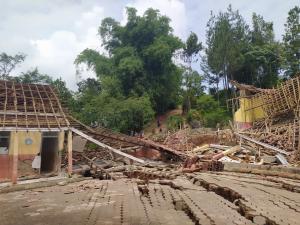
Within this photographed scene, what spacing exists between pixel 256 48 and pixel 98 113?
19.0m

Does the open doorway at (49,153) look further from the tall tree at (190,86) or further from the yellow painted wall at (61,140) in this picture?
the tall tree at (190,86)

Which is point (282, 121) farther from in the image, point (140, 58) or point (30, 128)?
point (140, 58)

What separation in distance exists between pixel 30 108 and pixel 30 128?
299 centimetres

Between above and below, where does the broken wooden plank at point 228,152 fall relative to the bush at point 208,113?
below

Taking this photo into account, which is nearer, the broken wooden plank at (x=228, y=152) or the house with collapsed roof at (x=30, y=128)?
the house with collapsed roof at (x=30, y=128)

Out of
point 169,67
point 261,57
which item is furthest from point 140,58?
point 261,57

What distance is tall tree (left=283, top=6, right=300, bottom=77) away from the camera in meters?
33.8

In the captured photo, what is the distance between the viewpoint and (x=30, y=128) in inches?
653

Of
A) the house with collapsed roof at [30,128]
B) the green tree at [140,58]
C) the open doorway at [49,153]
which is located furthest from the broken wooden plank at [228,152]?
the green tree at [140,58]

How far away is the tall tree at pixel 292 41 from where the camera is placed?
111 feet

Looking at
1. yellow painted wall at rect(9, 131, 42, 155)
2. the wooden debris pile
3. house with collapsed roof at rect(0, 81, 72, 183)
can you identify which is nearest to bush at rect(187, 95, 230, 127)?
the wooden debris pile

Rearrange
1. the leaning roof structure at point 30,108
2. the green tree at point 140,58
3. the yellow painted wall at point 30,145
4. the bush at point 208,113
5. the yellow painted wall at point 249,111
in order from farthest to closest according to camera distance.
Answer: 1. the green tree at point 140,58
2. the bush at point 208,113
3. the yellow painted wall at point 249,111
4. the yellow painted wall at point 30,145
5. the leaning roof structure at point 30,108

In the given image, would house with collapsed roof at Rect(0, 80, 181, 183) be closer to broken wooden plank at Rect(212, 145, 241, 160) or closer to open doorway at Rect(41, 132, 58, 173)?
open doorway at Rect(41, 132, 58, 173)

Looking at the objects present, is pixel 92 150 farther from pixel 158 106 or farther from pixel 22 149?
pixel 158 106
